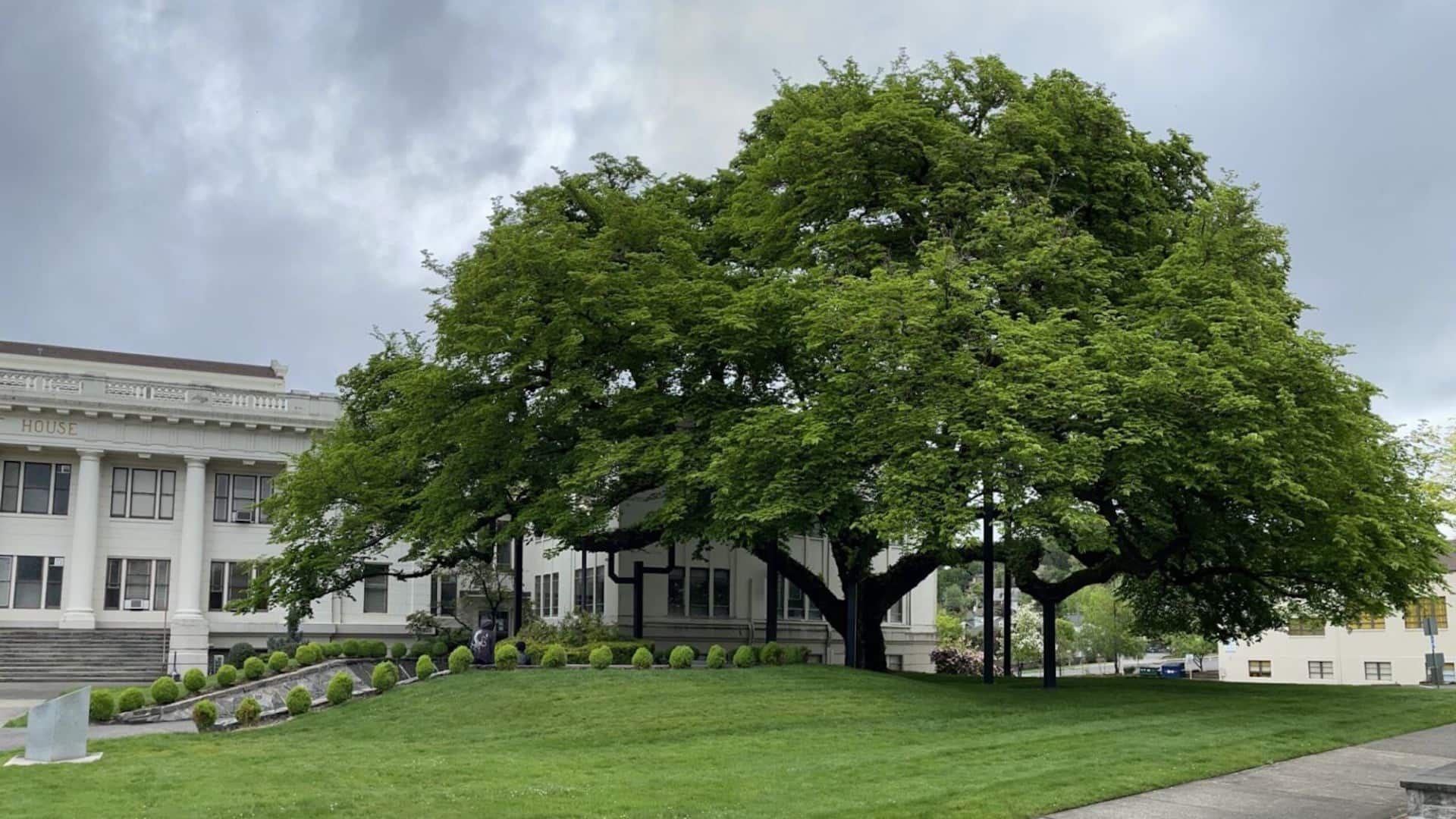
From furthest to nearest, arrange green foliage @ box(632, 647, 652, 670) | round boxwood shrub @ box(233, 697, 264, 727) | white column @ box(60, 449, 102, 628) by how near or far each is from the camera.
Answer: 1. white column @ box(60, 449, 102, 628)
2. green foliage @ box(632, 647, 652, 670)
3. round boxwood shrub @ box(233, 697, 264, 727)

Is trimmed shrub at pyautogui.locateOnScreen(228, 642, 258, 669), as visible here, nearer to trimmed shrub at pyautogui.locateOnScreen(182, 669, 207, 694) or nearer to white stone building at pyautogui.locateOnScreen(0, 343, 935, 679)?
white stone building at pyautogui.locateOnScreen(0, 343, 935, 679)

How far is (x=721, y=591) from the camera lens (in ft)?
136

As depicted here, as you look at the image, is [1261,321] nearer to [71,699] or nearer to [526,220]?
[526,220]

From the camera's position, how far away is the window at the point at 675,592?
40281 millimetres

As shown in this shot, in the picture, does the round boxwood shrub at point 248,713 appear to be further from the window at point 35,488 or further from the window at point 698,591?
the window at point 35,488

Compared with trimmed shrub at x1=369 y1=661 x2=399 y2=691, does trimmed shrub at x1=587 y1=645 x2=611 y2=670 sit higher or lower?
higher

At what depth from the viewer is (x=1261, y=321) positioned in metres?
24.8

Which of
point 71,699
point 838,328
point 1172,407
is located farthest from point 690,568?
point 71,699

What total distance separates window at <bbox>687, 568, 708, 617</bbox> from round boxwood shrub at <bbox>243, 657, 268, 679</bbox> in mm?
14175

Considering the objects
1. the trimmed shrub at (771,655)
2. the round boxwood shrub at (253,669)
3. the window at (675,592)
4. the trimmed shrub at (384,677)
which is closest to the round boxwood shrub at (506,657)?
the trimmed shrub at (384,677)

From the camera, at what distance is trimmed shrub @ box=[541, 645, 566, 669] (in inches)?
1133

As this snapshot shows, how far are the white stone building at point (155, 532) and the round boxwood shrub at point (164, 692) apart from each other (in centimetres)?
1928

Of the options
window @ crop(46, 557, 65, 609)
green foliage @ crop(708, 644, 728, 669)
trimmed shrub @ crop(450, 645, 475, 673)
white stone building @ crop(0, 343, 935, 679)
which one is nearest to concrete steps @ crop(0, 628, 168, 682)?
white stone building @ crop(0, 343, 935, 679)

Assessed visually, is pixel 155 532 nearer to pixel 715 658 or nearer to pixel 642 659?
pixel 642 659
